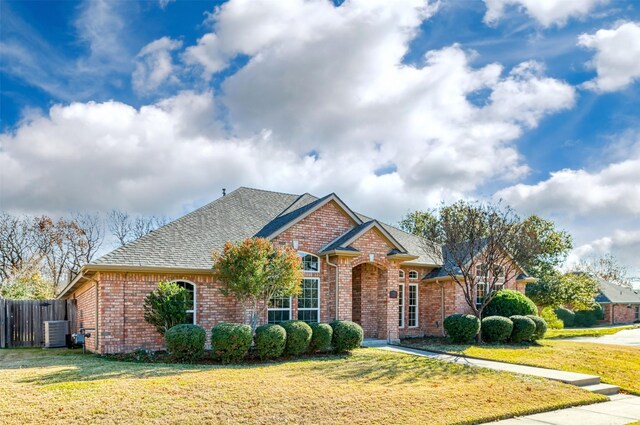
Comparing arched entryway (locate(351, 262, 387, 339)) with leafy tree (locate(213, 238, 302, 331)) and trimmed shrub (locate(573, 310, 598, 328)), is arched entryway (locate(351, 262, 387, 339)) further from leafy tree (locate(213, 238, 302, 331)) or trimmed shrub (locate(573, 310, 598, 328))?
trimmed shrub (locate(573, 310, 598, 328))

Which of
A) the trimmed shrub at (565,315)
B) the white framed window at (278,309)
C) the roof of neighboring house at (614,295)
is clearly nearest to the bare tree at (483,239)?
the white framed window at (278,309)

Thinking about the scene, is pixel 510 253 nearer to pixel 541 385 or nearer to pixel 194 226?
pixel 541 385

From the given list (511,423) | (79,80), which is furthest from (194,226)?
(511,423)

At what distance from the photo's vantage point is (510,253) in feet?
64.1

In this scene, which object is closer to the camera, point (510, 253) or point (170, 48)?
point (170, 48)

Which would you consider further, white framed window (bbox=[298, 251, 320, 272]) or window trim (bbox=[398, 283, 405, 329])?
window trim (bbox=[398, 283, 405, 329])

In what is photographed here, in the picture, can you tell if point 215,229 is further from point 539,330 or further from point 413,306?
point 539,330

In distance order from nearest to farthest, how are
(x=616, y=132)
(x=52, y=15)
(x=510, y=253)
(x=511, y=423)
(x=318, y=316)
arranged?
(x=511, y=423) < (x=52, y=15) < (x=616, y=132) < (x=318, y=316) < (x=510, y=253)

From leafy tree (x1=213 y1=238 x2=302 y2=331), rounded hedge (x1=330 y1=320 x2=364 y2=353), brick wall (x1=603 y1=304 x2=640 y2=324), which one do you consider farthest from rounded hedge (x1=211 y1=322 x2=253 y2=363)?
brick wall (x1=603 y1=304 x2=640 y2=324)

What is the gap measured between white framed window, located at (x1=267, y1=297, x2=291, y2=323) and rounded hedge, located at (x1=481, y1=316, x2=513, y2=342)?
7.19m

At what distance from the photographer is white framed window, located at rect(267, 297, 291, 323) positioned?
57.4 feet

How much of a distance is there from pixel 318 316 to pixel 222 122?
7.54m

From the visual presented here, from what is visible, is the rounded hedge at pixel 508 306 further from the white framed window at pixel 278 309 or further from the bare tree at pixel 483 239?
the white framed window at pixel 278 309

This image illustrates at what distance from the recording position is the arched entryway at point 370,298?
1906 cm
